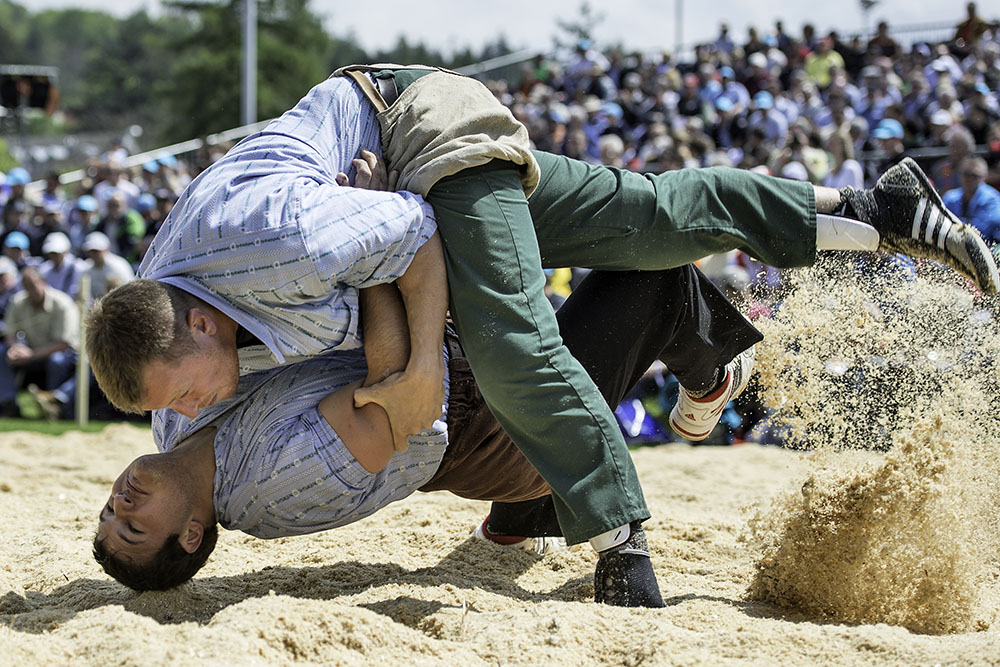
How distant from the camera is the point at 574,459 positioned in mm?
2508

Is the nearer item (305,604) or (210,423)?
(305,604)

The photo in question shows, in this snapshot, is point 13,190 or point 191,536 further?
point 13,190

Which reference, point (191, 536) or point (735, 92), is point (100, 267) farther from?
point (735, 92)

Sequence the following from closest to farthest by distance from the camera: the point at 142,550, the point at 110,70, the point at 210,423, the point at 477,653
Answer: the point at 477,653 < the point at 142,550 < the point at 210,423 < the point at 110,70

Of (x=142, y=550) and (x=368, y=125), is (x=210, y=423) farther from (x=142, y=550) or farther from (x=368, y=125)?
(x=368, y=125)

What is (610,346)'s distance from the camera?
3.03m

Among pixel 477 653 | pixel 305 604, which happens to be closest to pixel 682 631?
pixel 477 653

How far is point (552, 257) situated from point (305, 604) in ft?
3.86

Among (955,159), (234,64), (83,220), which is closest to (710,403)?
(955,159)

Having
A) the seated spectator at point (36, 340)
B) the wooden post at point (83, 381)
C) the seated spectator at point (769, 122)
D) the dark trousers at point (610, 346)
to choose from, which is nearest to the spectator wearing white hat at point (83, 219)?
the seated spectator at point (36, 340)

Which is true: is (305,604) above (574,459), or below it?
below

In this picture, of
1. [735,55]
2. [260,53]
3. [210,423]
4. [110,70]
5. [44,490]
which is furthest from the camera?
[110,70]

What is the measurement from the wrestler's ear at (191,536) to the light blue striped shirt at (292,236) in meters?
0.54

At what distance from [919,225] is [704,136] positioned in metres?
7.48
